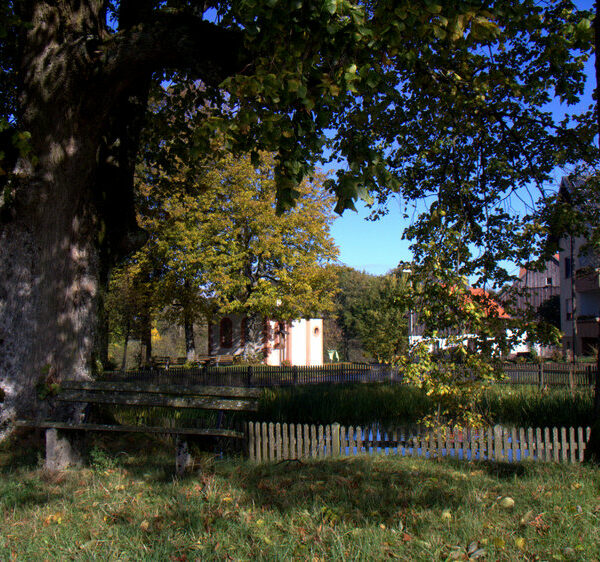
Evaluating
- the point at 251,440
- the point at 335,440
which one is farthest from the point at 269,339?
the point at 335,440

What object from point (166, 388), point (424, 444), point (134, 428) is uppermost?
point (166, 388)

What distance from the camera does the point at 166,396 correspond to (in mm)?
5398

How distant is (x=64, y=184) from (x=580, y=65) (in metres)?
7.92

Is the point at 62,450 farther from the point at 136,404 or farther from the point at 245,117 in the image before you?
the point at 245,117

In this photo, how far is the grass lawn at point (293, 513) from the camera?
3.39 meters

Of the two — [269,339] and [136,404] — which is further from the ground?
[136,404]

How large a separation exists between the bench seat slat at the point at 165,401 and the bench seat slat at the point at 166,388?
0.08 metres

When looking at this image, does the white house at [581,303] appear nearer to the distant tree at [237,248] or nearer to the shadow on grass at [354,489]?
the distant tree at [237,248]

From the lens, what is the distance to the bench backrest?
16.5 feet

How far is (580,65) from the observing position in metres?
8.13

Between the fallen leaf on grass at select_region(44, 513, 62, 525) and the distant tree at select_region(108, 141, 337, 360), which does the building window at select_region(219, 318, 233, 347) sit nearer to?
the distant tree at select_region(108, 141, 337, 360)

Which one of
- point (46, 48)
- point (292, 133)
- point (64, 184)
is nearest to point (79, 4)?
point (46, 48)

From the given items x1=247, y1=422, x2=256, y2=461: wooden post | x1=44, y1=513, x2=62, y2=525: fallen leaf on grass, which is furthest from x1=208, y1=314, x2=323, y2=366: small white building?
x1=44, y1=513, x2=62, y2=525: fallen leaf on grass

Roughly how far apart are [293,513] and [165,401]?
1890 millimetres
